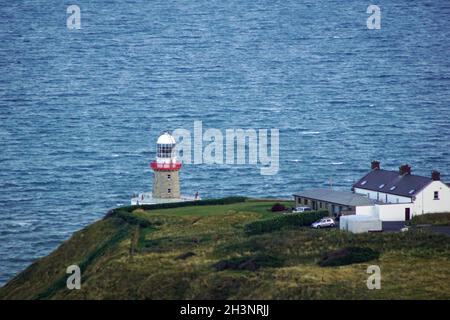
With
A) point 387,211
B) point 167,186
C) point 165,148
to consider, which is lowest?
point 387,211

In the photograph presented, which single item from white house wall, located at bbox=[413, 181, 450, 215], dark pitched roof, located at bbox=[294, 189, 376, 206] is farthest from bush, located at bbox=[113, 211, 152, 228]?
white house wall, located at bbox=[413, 181, 450, 215]

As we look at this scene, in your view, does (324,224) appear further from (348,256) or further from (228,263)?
(228,263)

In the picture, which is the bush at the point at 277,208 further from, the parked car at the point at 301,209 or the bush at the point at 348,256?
the bush at the point at 348,256

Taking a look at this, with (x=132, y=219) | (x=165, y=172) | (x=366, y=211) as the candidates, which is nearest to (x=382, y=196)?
A: (x=366, y=211)

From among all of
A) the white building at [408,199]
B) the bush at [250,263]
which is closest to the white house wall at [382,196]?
the white building at [408,199]

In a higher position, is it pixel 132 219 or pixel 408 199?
pixel 408 199

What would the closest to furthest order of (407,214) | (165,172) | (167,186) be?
(407,214), (165,172), (167,186)
